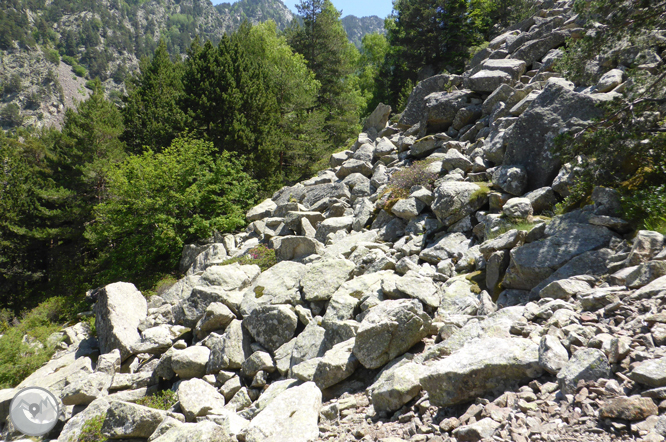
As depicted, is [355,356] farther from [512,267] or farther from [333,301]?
[512,267]

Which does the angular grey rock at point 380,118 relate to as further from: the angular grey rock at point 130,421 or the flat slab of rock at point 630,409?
the flat slab of rock at point 630,409

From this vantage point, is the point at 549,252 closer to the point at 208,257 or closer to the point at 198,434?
the point at 198,434

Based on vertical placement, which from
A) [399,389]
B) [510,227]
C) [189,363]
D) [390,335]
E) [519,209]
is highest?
[519,209]

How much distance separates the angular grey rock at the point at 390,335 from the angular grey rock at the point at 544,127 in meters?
5.36

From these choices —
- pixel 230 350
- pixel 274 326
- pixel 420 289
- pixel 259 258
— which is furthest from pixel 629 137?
pixel 259 258

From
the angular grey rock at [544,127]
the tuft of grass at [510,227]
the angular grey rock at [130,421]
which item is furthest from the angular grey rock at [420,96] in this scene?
the angular grey rock at [130,421]

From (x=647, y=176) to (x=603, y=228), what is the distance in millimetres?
1203

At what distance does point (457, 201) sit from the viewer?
365 inches

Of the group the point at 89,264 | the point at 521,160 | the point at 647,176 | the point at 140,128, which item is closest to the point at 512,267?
the point at 647,176

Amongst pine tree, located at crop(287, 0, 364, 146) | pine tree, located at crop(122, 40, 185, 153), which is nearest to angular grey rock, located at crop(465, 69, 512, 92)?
pine tree, located at crop(122, 40, 185, 153)

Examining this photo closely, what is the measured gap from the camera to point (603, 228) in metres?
5.96

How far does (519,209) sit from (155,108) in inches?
1119

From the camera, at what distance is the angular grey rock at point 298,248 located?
1131 centimetres

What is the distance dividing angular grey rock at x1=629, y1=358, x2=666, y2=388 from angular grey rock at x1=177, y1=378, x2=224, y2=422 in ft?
18.2
